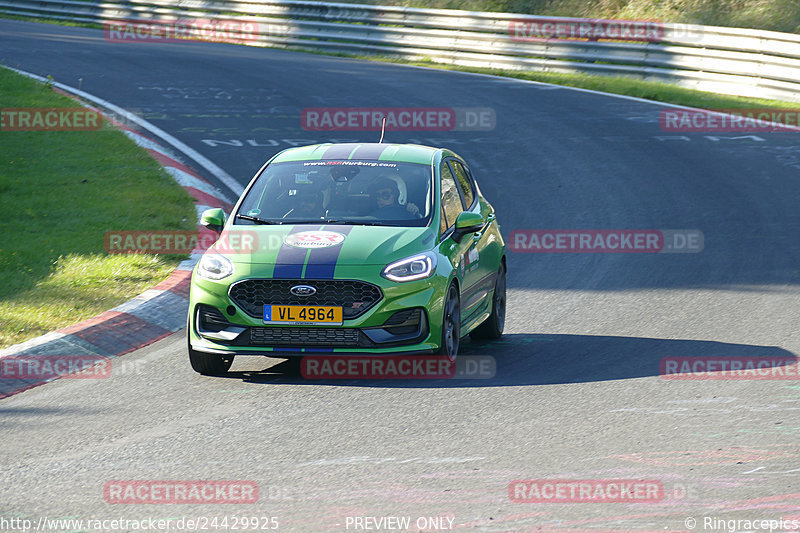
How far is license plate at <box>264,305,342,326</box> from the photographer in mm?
8250

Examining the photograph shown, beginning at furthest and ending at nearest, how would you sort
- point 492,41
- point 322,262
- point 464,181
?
1. point 492,41
2. point 464,181
3. point 322,262

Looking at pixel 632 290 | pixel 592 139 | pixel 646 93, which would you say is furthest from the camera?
pixel 646 93

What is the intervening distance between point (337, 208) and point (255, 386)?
1693 millimetres

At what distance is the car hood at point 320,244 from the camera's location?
8.41 m

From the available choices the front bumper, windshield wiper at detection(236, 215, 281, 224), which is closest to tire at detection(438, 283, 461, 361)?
the front bumper

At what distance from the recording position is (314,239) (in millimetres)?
8672

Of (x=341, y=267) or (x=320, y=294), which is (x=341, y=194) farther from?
(x=320, y=294)

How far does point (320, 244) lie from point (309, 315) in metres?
0.59

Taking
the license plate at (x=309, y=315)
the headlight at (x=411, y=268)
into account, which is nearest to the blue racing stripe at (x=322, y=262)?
the license plate at (x=309, y=315)

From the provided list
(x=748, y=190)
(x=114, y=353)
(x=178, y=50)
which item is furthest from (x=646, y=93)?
(x=114, y=353)

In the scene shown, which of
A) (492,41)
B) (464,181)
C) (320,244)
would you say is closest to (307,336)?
(320,244)

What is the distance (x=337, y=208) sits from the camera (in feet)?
30.3

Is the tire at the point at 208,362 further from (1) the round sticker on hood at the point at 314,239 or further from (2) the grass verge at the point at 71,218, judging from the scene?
(2) the grass verge at the point at 71,218

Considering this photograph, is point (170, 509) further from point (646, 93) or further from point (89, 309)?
point (646, 93)
